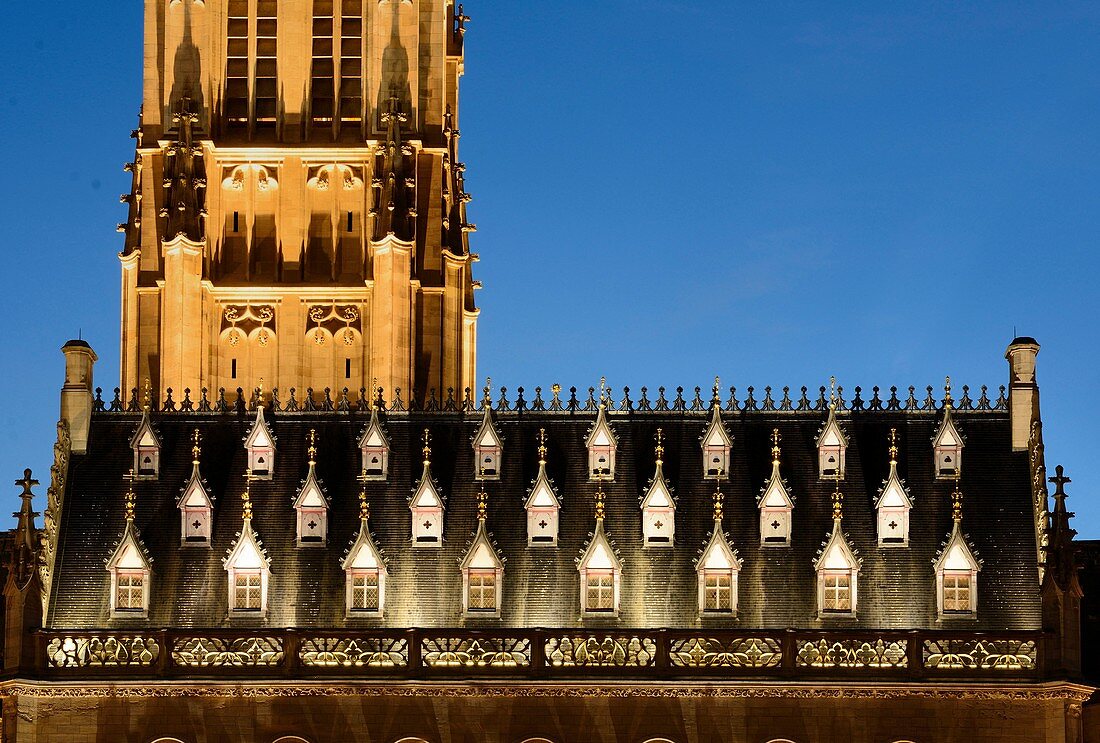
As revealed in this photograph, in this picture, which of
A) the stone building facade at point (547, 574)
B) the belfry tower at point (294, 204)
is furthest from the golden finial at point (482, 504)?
the belfry tower at point (294, 204)

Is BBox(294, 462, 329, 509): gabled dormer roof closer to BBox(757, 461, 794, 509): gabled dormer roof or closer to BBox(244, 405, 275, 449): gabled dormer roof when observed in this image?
BBox(244, 405, 275, 449): gabled dormer roof

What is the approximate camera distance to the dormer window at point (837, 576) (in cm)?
8550

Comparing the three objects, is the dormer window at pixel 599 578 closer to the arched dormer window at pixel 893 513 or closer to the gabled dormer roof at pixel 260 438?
the arched dormer window at pixel 893 513

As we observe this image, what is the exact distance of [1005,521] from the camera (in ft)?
285

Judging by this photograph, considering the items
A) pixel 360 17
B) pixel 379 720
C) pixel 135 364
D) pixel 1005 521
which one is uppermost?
pixel 360 17

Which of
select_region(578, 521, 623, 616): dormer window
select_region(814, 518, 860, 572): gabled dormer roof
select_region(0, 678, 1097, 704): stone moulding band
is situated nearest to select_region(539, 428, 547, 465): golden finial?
select_region(578, 521, 623, 616): dormer window

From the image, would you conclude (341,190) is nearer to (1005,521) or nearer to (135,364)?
(135,364)

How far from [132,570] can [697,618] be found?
15830 mm

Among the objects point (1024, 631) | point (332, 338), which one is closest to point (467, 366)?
point (332, 338)

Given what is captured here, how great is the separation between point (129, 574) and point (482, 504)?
1006 cm

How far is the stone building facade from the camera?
3302 inches

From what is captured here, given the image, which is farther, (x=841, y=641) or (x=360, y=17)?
(x=360, y=17)

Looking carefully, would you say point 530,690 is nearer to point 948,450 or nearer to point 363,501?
point 363,501

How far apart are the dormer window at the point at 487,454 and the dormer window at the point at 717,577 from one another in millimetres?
6828
